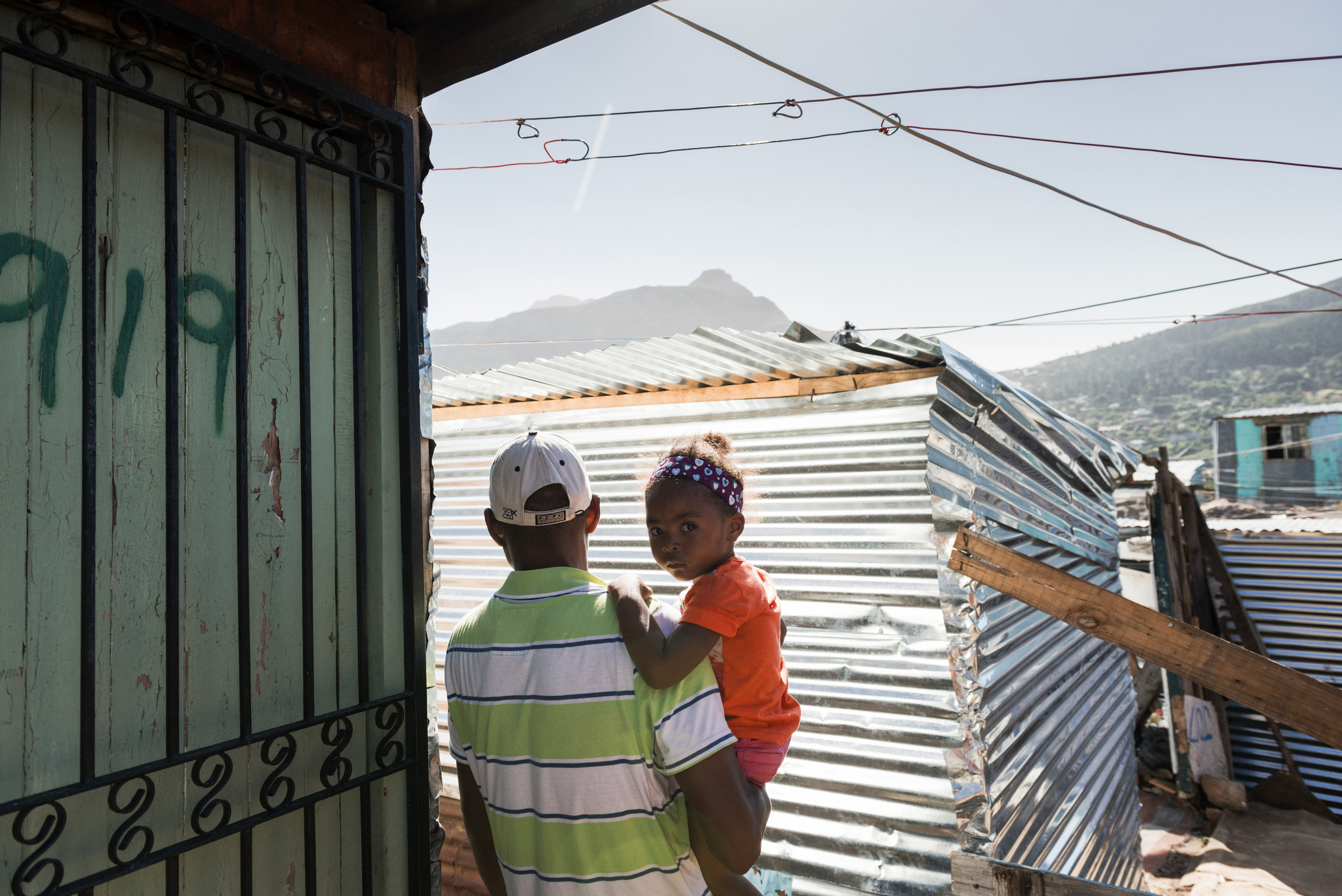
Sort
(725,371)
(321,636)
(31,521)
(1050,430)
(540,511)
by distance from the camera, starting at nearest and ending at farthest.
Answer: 1. (31,521)
2. (540,511)
3. (321,636)
4. (725,371)
5. (1050,430)

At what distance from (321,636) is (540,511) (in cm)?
89

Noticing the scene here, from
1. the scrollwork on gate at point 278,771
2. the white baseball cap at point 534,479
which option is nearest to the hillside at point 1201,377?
the white baseball cap at point 534,479

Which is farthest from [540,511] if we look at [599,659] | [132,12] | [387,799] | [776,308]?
[776,308]

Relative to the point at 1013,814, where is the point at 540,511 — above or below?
above

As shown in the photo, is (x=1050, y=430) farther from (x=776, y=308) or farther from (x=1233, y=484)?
(x=776, y=308)

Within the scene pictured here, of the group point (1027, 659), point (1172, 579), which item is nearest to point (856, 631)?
point (1027, 659)

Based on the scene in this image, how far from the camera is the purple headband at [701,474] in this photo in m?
2.10

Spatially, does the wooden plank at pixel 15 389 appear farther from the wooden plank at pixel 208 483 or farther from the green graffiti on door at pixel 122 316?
the wooden plank at pixel 208 483

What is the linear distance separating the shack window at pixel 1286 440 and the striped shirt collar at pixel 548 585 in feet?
111

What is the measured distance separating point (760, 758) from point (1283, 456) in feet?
114

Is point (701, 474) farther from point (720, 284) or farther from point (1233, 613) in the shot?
point (720, 284)

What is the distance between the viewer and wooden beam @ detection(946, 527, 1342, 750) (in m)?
2.97

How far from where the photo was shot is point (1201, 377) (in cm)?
7156

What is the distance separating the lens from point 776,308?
370ft
